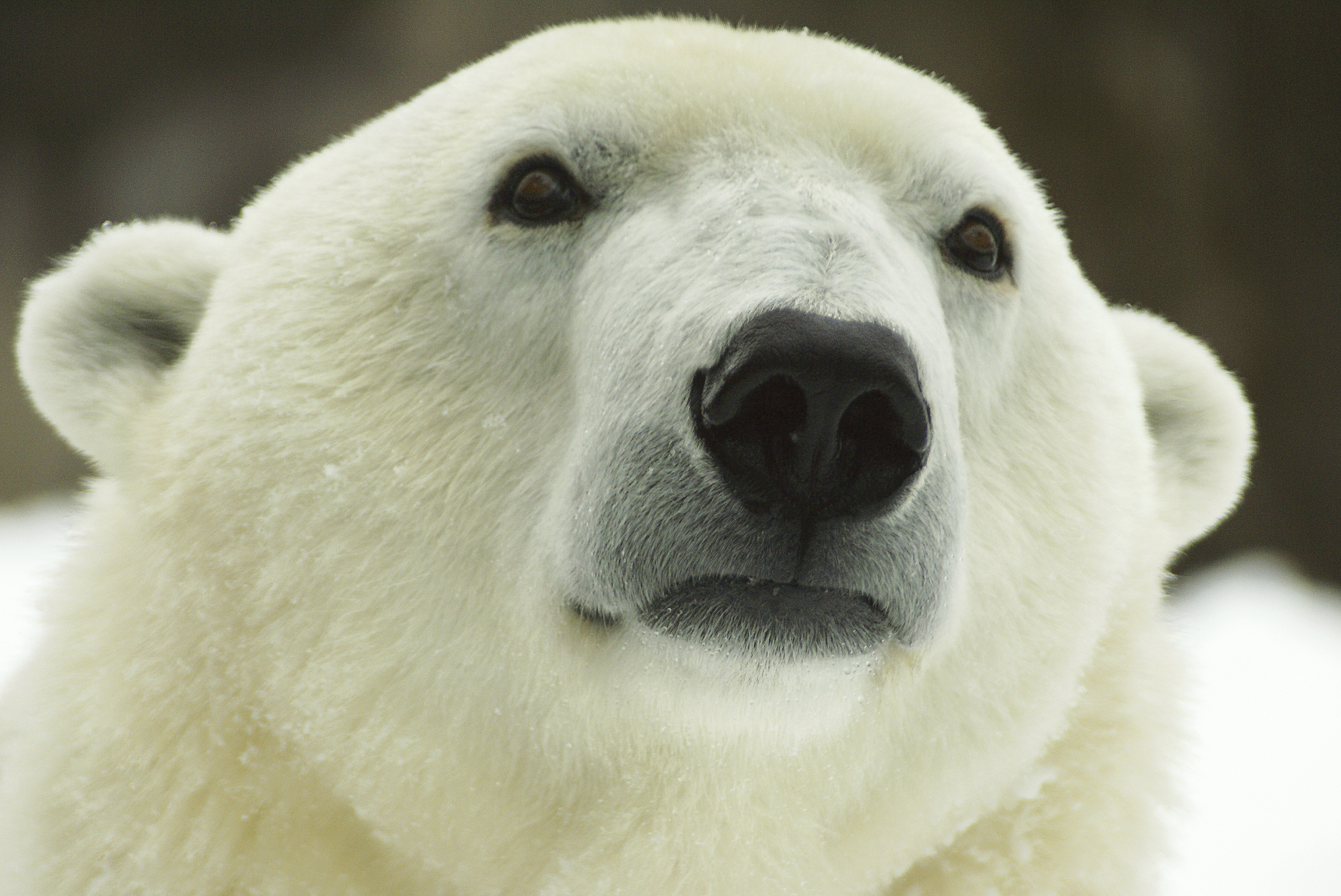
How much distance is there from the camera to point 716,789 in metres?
1.45

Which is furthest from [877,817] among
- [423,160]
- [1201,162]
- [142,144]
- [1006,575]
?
[142,144]

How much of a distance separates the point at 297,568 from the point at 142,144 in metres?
5.68

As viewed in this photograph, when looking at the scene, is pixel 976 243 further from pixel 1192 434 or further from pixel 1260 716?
pixel 1260 716

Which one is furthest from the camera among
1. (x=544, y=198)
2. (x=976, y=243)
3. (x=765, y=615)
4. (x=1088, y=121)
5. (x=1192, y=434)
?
(x=1088, y=121)

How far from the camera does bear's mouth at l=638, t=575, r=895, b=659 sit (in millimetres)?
1211

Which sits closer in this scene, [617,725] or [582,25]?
[617,725]

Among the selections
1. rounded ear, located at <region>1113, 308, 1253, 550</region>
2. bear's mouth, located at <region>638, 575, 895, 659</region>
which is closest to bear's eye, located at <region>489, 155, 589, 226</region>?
bear's mouth, located at <region>638, 575, 895, 659</region>

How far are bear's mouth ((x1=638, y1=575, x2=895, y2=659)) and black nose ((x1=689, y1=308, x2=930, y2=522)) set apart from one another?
0.10 metres

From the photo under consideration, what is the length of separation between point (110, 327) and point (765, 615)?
1.14 metres

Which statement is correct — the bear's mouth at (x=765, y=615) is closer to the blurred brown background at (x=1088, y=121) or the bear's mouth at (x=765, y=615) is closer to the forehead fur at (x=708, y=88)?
the forehead fur at (x=708, y=88)

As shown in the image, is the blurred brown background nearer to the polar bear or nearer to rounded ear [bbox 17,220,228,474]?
rounded ear [bbox 17,220,228,474]

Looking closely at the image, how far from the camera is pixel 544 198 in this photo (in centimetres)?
153

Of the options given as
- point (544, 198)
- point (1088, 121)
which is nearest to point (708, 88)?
point (544, 198)

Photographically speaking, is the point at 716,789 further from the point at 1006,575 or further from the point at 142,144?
the point at 142,144
